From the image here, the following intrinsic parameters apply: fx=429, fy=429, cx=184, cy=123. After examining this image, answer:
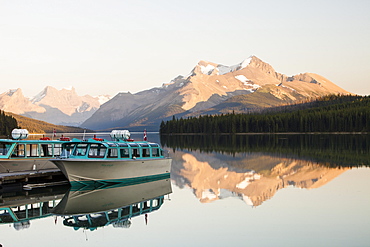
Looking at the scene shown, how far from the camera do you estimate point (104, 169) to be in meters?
38.9

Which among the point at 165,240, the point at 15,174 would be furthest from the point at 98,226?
the point at 15,174

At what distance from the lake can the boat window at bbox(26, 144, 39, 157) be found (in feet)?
16.5

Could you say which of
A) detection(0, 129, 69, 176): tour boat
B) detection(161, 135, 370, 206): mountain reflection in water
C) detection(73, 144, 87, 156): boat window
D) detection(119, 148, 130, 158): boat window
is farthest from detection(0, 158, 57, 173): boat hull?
detection(161, 135, 370, 206): mountain reflection in water

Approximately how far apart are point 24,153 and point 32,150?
3.05 ft

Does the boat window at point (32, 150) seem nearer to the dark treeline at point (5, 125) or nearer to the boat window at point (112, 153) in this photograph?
the boat window at point (112, 153)

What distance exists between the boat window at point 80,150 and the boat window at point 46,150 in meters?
6.39

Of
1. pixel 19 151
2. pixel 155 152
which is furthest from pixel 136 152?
pixel 19 151

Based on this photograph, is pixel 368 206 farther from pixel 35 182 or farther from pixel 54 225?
pixel 35 182

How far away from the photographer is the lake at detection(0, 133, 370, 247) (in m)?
23.6

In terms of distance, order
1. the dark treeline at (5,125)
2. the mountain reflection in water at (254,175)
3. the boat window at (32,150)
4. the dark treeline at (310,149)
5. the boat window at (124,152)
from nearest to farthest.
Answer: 1. the mountain reflection in water at (254,175)
2. the boat window at (124,152)
3. the boat window at (32,150)
4. the dark treeline at (310,149)
5. the dark treeline at (5,125)

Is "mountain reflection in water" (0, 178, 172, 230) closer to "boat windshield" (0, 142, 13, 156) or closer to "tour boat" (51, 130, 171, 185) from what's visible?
"tour boat" (51, 130, 171, 185)

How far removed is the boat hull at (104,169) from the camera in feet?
123

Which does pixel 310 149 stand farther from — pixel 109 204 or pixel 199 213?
pixel 109 204

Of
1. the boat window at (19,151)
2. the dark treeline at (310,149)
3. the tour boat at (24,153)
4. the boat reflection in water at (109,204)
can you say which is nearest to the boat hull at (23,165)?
the tour boat at (24,153)
